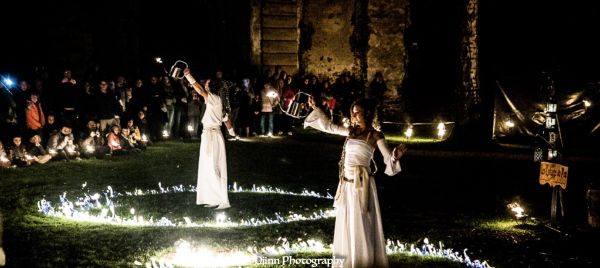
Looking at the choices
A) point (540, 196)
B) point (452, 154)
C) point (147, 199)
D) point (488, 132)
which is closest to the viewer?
point (147, 199)

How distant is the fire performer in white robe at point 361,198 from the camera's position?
820cm

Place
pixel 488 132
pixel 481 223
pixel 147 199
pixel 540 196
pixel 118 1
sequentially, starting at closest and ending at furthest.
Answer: pixel 481 223, pixel 147 199, pixel 540 196, pixel 488 132, pixel 118 1

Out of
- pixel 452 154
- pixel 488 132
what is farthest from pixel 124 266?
pixel 488 132

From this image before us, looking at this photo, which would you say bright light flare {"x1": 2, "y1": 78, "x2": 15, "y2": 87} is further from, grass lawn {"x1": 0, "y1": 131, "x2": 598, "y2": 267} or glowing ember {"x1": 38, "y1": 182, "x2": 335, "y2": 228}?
glowing ember {"x1": 38, "y1": 182, "x2": 335, "y2": 228}

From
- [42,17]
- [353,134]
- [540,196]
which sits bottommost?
[540,196]

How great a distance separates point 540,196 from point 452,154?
6.52 metres

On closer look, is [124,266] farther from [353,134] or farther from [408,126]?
[408,126]

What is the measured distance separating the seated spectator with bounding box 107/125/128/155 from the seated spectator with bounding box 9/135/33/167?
2641 millimetres

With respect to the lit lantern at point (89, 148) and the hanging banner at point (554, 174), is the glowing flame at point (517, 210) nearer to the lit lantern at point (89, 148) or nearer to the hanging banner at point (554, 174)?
the hanging banner at point (554, 174)

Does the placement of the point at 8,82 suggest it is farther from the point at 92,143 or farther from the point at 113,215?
the point at 113,215

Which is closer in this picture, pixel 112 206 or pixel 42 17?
pixel 112 206

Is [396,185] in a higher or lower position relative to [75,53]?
lower

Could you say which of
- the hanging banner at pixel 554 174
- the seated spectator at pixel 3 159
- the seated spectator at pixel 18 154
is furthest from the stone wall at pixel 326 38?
the hanging banner at pixel 554 174

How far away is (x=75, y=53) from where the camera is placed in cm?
2550
